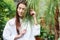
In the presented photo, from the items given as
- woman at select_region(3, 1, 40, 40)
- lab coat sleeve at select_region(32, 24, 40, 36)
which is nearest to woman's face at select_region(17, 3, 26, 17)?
woman at select_region(3, 1, 40, 40)

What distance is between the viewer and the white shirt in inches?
186

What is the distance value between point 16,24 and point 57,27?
1.28 feet

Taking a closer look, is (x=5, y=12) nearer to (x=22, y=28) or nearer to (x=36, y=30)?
(x=22, y=28)

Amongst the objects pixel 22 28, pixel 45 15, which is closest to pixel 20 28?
pixel 22 28

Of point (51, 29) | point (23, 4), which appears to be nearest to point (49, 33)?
point (51, 29)

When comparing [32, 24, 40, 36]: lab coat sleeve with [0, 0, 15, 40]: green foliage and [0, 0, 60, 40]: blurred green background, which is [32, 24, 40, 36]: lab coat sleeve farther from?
[0, 0, 15, 40]: green foliage

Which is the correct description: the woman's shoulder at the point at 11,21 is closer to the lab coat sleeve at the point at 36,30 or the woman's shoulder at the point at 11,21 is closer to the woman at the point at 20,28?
the woman at the point at 20,28

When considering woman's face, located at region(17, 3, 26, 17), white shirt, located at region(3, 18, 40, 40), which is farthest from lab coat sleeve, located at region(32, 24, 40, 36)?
woman's face, located at region(17, 3, 26, 17)

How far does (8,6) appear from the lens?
4.73m

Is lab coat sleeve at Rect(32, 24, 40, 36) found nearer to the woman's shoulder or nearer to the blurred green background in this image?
the blurred green background

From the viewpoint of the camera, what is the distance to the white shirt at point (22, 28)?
4715mm

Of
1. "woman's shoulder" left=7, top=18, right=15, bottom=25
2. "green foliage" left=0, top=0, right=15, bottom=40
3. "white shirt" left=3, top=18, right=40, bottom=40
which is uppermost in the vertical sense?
"green foliage" left=0, top=0, right=15, bottom=40

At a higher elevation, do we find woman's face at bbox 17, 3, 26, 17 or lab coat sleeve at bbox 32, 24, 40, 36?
woman's face at bbox 17, 3, 26, 17

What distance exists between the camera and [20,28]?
4746 mm
